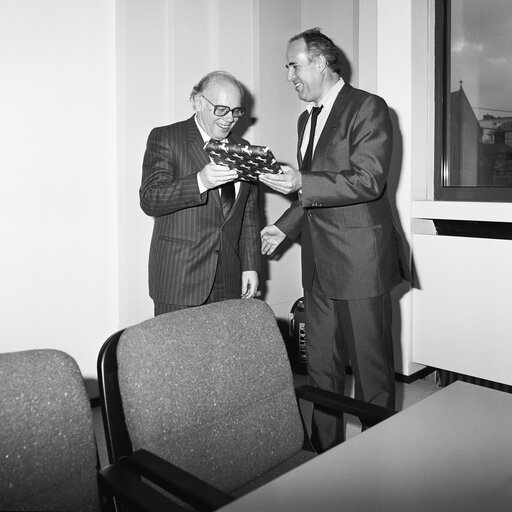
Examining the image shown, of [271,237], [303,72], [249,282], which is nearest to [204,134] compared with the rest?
[303,72]

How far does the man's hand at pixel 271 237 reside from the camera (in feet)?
9.86

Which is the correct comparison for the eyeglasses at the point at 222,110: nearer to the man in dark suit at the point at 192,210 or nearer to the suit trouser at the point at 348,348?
the man in dark suit at the point at 192,210

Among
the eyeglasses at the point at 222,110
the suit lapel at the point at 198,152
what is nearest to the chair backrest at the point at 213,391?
the suit lapel at the point at 198,152

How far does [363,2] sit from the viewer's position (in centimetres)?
387

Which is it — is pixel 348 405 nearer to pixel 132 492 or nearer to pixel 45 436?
pixel 132 492

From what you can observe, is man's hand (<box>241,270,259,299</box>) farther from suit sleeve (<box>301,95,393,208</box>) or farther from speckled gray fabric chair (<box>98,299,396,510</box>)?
speckled gray fabric chair (<box>98,299,396,510</box>)

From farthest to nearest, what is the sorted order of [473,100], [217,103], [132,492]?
[473,100]
[217,103]
[132,492]

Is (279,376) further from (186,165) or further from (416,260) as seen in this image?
(416,260)

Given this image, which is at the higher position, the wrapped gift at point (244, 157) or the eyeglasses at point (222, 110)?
the eyeglasses at point (222, 110)

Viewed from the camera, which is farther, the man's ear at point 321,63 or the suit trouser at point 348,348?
the man's ear at point 321,63

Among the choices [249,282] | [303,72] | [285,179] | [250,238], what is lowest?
[249,282]

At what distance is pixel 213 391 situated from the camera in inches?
58.1

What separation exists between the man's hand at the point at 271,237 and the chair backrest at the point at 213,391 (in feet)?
4.46

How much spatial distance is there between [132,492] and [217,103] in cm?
188
